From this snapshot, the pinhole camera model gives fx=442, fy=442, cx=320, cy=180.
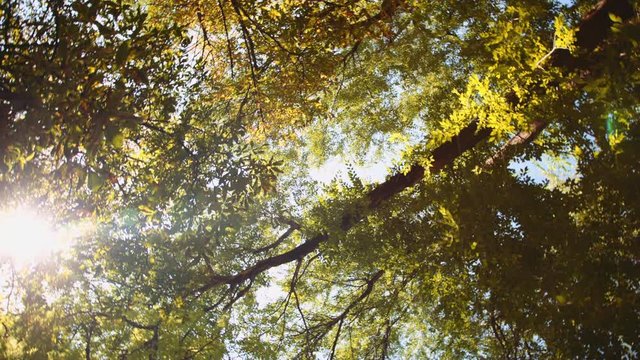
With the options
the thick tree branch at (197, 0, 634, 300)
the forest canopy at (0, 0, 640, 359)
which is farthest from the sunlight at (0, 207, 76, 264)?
the thick tree branch at (197, 0, 634, 300)

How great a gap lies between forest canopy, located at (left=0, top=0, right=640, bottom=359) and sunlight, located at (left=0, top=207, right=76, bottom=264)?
2 centimetres

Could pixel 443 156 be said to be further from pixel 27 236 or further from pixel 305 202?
pixel 27 236

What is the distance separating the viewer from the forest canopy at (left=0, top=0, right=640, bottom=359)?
3.86m

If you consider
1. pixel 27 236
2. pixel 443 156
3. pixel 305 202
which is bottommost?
pixel 27 236

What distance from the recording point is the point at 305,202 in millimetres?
10484

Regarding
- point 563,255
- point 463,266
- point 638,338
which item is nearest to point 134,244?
point 463,266

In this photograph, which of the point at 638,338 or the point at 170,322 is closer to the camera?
the point at 638,338

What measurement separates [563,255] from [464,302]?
4.12ft

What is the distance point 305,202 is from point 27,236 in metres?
6.12

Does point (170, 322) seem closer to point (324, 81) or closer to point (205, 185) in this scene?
point (205, 185)

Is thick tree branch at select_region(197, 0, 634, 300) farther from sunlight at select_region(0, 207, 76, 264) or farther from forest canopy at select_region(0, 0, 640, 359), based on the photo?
sunlight at select_region(0, 207, 76, 264)

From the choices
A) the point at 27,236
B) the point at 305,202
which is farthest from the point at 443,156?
the point at 27,236

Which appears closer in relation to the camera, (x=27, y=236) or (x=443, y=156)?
(x=27, y=236)

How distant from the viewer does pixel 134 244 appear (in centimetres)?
656
